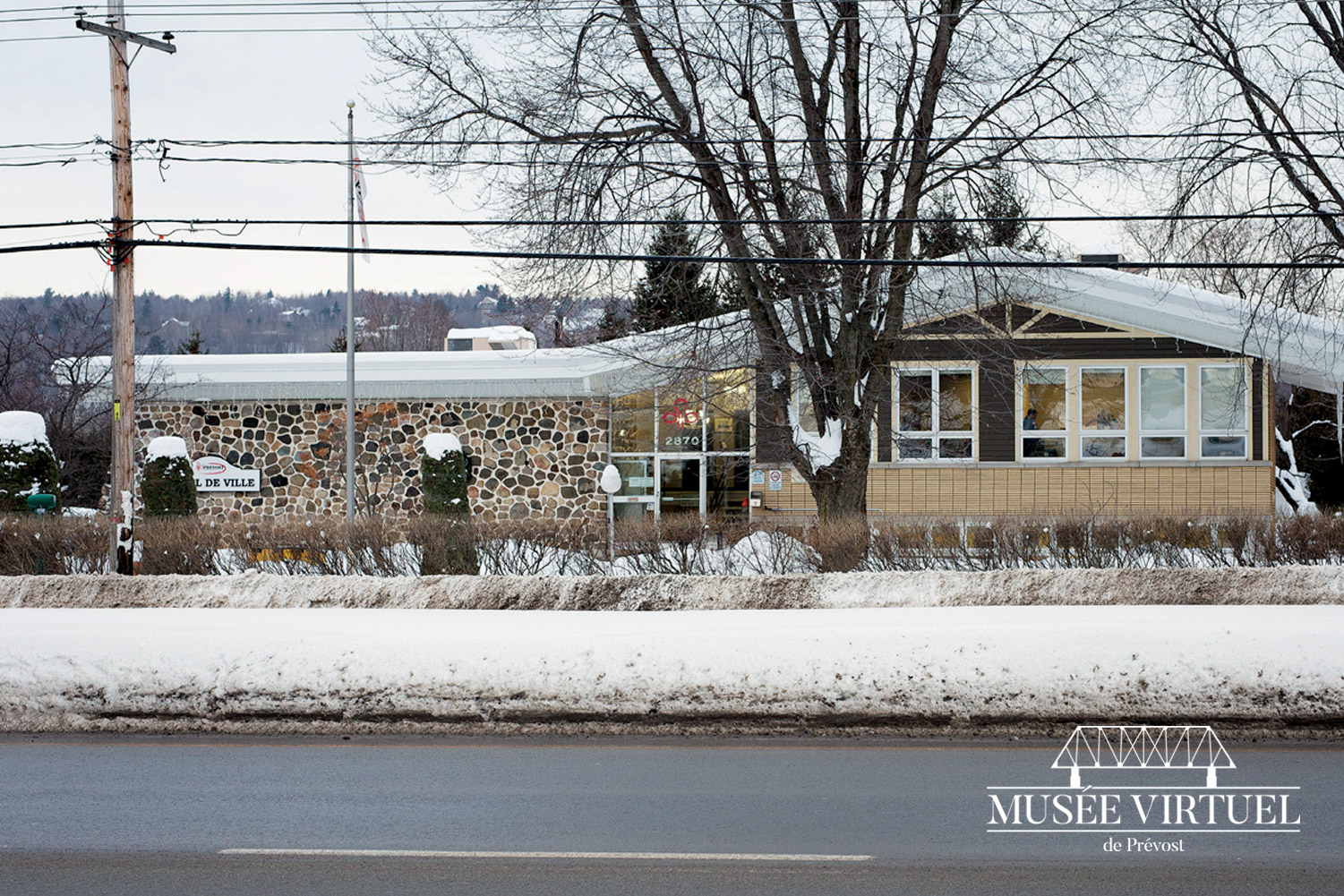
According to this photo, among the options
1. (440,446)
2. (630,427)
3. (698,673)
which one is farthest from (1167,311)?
(698,673)

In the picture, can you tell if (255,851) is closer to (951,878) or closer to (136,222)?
(951,878)

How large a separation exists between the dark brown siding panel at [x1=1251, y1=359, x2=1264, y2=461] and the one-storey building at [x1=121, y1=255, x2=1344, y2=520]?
3cm

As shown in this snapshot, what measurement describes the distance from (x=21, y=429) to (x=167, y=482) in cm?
232

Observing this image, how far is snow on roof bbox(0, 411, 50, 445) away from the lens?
16938 mm

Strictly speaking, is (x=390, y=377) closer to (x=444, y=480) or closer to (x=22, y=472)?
(x=444, y=480)

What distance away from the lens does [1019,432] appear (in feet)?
70.6

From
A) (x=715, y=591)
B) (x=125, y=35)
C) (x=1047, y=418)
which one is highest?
(x=125, y=35)

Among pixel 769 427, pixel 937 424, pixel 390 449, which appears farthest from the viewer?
pixel 390 449

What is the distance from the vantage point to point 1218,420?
2141cm

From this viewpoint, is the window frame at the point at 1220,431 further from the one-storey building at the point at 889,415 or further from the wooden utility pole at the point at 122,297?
the wooden utility pole at the point at 122,297

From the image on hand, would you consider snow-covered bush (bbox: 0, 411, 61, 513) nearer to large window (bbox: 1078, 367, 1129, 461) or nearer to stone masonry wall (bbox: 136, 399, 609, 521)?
stone masonry wall (bbox: 136, 399, 609, 521)

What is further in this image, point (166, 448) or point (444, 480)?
point (166, 448)

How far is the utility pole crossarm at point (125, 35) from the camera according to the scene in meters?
13.2

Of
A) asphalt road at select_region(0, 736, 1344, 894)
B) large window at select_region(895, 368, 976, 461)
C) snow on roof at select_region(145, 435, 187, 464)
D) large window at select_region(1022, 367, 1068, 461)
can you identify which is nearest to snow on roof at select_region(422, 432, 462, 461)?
snow on roof at select_region(145, 435, 187, 464)
